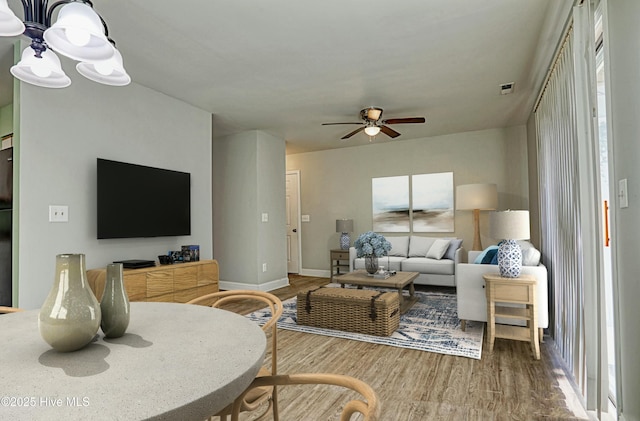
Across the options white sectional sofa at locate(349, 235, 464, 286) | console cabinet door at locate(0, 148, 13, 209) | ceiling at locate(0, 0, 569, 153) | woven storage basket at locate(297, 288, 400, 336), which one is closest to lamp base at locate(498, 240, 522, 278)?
woven storage basket at locate(297, 288, 400, 336)

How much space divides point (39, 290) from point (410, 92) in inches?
159

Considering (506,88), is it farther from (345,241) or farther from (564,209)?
(345,241)

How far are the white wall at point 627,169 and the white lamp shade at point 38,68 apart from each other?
2519mm

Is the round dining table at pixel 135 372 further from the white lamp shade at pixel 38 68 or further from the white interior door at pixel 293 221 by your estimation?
the white interior door at pixel 293 221

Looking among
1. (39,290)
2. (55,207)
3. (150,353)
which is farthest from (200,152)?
(150,353)

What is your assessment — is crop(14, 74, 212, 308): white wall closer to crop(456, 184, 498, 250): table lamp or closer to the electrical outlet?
the electrical outlet

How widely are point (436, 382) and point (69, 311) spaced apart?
2.24 m

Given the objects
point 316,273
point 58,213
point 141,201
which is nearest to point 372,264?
point 141,201

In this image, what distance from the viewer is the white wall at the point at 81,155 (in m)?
2.88

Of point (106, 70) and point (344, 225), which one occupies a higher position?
point (106, 70)

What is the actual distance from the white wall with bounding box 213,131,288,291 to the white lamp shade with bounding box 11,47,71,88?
Answer: 390 centimetres

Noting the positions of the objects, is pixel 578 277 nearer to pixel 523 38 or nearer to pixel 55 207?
pixel 523 38

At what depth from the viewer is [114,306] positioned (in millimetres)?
1050

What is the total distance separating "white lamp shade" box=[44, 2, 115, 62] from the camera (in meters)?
1.32
